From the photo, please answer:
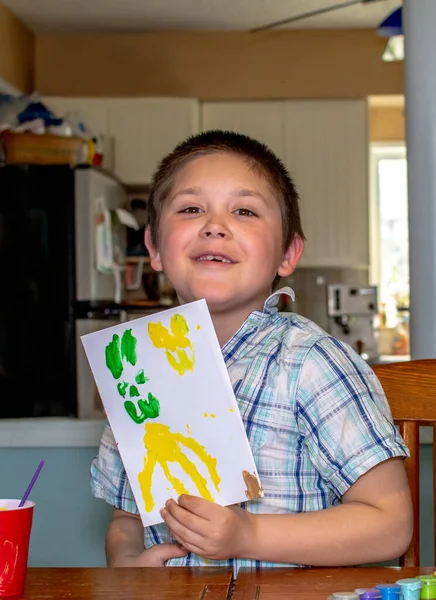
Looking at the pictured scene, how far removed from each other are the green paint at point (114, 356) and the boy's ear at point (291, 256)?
0.29 m

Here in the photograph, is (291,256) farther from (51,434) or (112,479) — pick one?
(51,434)

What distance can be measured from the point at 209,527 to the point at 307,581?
105 mm

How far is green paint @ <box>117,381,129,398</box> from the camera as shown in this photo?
0.92 m

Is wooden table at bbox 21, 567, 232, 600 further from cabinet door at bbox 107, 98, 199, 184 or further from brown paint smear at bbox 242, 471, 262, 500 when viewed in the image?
cabinet door at bbox 107, 98, 199, 184

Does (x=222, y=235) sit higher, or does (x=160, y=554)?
(x=222, y=235)

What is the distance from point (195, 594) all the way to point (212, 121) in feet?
15.6

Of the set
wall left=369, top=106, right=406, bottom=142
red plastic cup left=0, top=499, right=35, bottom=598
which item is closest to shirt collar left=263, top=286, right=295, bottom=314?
red plastic cup left=0, top=499, right=35, bottom=598

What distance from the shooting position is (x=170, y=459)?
2.98 ft

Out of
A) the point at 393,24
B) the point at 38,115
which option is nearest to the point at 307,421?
the point at 393,24

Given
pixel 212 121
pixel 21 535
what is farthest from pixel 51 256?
pixel 21 535

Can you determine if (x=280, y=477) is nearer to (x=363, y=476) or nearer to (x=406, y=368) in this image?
(x=363, y=476)

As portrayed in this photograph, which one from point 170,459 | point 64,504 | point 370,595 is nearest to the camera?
point 370,595

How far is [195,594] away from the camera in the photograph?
0.76 m

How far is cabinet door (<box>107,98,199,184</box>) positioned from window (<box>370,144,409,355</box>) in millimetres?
1664
